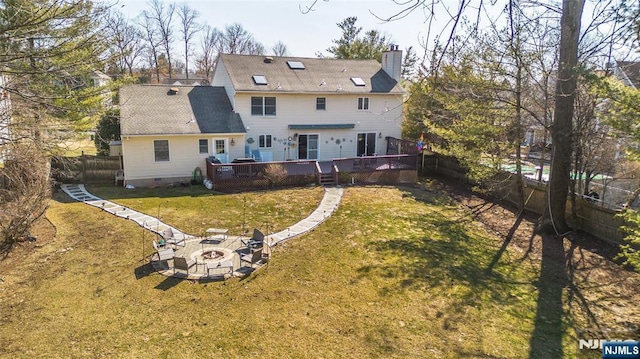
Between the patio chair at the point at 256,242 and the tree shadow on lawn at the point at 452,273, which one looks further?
the patio chair at the point at 256,242

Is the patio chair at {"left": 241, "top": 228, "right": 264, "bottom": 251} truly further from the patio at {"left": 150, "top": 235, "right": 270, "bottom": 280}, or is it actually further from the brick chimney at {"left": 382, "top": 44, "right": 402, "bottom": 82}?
the brick chimney at {"left": 382, "top": 44, "right": 402, "bottom": 82}

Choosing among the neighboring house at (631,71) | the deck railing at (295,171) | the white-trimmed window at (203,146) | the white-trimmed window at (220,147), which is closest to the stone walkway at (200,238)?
the deck railing at (295,171)

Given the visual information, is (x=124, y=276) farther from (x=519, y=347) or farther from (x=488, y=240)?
(x=488, y=240)

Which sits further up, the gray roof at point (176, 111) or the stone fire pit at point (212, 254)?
the gray roof at point (176, 111)

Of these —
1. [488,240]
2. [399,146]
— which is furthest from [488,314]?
[399,146]

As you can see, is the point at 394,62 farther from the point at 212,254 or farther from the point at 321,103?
the point at 212,254

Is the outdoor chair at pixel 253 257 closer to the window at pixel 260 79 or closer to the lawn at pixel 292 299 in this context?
the lawn at pixel 292 299

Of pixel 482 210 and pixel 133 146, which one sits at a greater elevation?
pixel 133 146

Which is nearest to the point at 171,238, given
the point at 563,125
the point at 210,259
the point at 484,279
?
the point at 210,259
